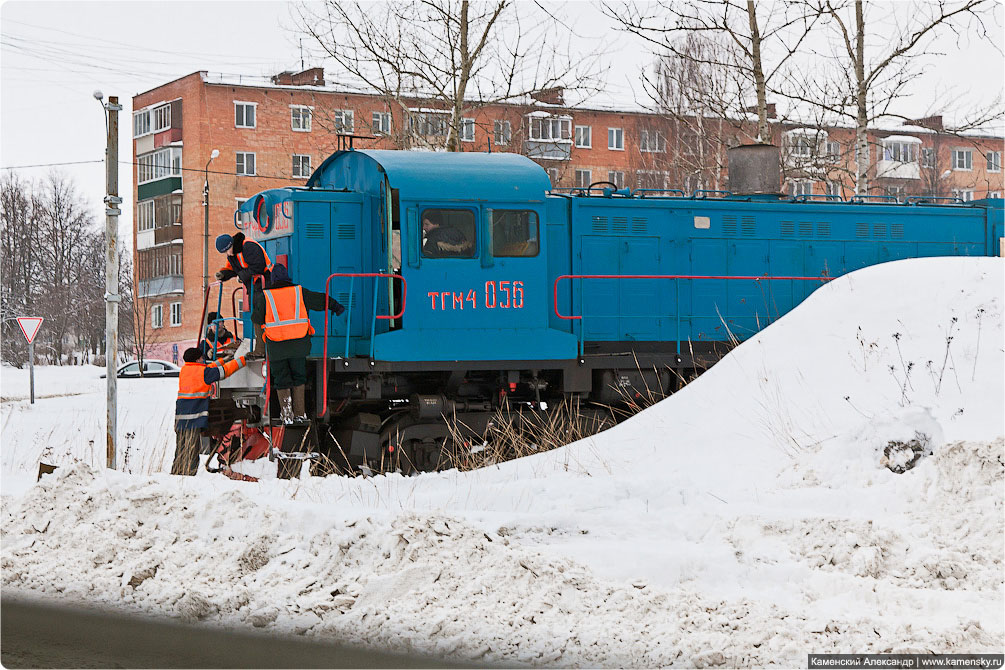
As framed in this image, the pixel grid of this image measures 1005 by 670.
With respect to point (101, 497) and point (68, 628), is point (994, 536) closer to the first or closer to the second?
point (68, 628)

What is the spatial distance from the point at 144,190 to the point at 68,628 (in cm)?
5182

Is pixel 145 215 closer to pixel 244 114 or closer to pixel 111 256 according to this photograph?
pixel 244 114

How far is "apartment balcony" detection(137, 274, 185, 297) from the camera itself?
2025 inches

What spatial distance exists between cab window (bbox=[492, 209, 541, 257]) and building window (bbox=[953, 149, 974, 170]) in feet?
197

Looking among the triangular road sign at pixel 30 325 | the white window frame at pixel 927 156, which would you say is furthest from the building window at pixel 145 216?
the white window frame at pixel 927 156

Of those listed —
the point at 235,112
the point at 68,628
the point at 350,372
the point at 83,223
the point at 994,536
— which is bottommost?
the point at 68,628

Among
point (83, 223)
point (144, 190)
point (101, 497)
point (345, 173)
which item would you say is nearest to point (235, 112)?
point (144, 190)

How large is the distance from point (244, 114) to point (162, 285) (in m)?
10.0

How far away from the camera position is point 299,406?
10547 millimetres

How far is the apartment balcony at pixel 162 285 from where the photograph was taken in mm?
51425

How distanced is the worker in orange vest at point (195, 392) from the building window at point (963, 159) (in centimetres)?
6228

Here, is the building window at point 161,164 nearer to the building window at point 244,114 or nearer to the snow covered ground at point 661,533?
the building window at point 244,114

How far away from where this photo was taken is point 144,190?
53500 mm

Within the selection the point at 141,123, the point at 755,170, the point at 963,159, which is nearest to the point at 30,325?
the point at 755,170
